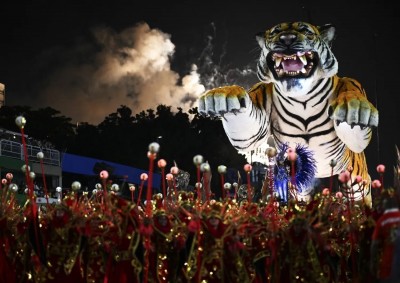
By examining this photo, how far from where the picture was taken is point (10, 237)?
551 centimetres

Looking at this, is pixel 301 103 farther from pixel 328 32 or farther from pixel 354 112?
pixel 354 112

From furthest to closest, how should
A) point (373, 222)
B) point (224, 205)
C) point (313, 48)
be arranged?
1. point (313, 48)
2. point (224, 205)
3. point (373, 222)

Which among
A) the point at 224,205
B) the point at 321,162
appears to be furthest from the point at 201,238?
the point at 321,162

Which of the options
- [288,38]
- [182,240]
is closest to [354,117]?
[288,38]

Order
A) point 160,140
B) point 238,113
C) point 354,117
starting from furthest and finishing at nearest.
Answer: point 160,140, point 238,113, point 354,117

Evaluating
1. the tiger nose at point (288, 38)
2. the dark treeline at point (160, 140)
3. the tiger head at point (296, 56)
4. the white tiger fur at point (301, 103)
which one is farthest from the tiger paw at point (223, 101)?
the dark treeline at point (160, 140)

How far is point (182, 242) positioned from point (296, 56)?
2.74 metres

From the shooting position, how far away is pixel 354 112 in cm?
668

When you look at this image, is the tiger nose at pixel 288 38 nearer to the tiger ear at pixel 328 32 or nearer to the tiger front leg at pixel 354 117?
the tiger ear at pixel 328 32

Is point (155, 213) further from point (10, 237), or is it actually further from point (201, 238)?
point (10, 237)

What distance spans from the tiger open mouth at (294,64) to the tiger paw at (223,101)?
0.42m

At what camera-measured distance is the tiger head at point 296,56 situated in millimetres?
7156

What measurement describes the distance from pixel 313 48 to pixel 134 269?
3130 mm

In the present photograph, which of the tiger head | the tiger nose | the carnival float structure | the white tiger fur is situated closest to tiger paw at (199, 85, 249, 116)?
the white tiger fur
